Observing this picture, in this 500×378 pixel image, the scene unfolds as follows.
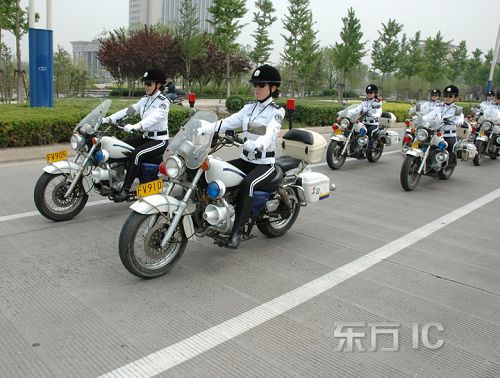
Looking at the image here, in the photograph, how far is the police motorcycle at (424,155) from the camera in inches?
335

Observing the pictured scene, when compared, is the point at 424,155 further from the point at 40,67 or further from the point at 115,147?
the point at 40,67

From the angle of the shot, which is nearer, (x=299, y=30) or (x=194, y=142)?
(x=194, y=142)

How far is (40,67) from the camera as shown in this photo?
12.2m

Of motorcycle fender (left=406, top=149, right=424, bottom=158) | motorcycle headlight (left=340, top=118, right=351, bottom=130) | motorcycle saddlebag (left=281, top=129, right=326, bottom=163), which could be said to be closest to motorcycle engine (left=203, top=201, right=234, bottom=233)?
motorcycle saddlebag (left=281, top=129, right=326, bottom=163)

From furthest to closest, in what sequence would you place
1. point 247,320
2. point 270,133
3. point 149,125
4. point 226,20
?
point 226,20, point 149,125, point 270,133, point 247,320

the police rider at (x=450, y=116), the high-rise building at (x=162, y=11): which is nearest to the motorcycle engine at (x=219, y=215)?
the police rider at (x=450, y=116)

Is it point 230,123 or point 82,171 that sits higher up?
point 230,123

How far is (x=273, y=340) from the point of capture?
339cm

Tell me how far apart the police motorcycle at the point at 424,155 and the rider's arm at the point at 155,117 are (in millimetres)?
4428

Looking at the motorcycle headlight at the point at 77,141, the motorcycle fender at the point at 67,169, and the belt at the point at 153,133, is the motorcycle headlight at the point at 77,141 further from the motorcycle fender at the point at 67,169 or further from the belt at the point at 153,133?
the belt at the point at 153,133

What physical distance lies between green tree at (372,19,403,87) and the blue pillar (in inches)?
1205

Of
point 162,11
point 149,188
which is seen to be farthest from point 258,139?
point 162,11

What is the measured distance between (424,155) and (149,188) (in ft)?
19.8

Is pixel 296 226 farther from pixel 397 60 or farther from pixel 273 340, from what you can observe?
pixel 397 60
